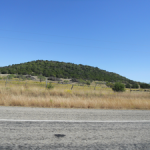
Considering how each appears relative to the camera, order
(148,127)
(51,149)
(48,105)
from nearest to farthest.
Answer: (51,149) < (148,127) < (48,105)

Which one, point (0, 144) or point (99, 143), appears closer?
point (0, 144)

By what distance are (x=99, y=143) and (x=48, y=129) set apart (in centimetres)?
147

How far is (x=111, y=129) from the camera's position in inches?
160

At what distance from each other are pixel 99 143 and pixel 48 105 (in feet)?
17.0

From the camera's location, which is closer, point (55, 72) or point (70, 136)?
point (70, 136)

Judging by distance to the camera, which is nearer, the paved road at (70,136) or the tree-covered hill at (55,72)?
the paved road at (70,136)

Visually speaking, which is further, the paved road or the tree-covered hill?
the tree-covered hill

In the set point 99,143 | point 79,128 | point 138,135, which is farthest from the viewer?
point 79,128

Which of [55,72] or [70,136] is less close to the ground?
[55,72]

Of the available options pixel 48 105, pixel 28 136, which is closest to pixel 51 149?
pixel 28 136

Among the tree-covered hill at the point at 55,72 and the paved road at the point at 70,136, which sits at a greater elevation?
the tree-covered hill at the point at 55,72

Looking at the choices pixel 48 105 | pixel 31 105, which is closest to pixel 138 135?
pixel 48 105

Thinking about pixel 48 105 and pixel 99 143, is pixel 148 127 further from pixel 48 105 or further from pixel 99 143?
pixel 48 105

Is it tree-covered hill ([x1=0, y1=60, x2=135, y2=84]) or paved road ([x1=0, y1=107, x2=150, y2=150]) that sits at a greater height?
tree-covered hill ([x1=0, y1=60, x2=135, y2=84])
